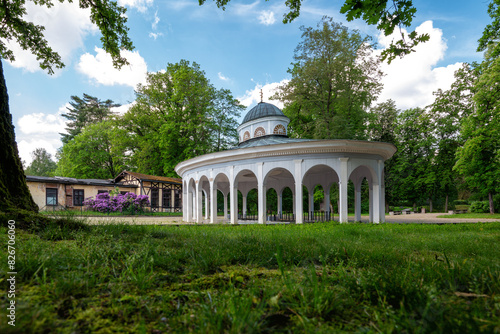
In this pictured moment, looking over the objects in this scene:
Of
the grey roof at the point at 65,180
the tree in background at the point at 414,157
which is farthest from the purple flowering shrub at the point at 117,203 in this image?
the tree in background at the point at 414,157

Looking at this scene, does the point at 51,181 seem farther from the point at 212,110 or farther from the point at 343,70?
the point at 343,70

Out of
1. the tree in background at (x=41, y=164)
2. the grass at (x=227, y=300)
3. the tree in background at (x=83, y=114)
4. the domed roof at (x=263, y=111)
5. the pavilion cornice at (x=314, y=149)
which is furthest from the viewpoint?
the tree in background at (x=41, y=164)

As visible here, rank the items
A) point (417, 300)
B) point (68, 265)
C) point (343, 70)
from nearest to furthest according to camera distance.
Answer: point (417, 300) < point (68, 265) < point (343, 70)

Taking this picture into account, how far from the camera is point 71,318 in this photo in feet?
5.02

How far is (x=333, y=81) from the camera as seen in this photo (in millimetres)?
23938

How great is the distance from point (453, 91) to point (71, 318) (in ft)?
121

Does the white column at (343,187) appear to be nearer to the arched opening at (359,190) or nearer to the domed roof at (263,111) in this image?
the arched opening at (359,190)

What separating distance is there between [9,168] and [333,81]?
79.5 ft

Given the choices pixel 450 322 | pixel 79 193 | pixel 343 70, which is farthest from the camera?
pixel 79 193

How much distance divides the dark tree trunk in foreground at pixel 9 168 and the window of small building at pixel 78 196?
1103 inches

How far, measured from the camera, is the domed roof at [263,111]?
19067mm

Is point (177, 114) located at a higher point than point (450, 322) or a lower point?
higher

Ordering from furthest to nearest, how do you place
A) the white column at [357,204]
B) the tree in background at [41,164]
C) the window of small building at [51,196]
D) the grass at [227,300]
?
the tree in background at [41,164]
the window of small building at [51,196]
the white column at [357,204]
the grass at [227,300]

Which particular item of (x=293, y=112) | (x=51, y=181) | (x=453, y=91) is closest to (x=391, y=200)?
(x=453, y=91)
